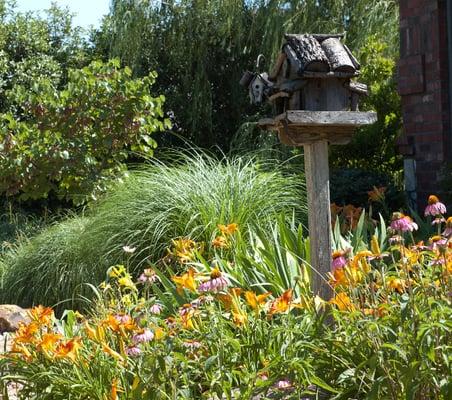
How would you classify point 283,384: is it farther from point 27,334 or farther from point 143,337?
point 27,334

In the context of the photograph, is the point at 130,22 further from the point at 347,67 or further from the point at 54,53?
the point at 347,67

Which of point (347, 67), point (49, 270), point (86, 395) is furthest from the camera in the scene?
point (49, 270)

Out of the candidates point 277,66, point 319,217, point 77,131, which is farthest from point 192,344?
point 77,131

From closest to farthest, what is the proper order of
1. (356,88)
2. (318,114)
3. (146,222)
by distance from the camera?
(318,114)
(356,88)
(146,222)

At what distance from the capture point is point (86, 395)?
378 centimetres

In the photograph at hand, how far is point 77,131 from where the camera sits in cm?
1032

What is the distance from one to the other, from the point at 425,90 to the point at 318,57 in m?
4.65

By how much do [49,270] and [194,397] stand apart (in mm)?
4321

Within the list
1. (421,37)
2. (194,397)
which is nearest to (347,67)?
(194,397)

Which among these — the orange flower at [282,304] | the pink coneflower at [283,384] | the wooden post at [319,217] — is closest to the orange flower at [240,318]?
the orange flower at [282,304]


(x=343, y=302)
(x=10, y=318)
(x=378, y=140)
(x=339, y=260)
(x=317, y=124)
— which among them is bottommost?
(x=10, y=318)

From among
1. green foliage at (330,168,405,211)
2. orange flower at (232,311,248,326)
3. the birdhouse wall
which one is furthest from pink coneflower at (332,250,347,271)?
green foliage at (330,168,405,211)

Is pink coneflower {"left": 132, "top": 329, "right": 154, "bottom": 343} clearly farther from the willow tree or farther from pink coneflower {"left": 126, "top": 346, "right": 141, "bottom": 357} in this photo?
the willow tree

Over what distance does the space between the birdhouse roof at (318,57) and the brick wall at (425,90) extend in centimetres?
428
